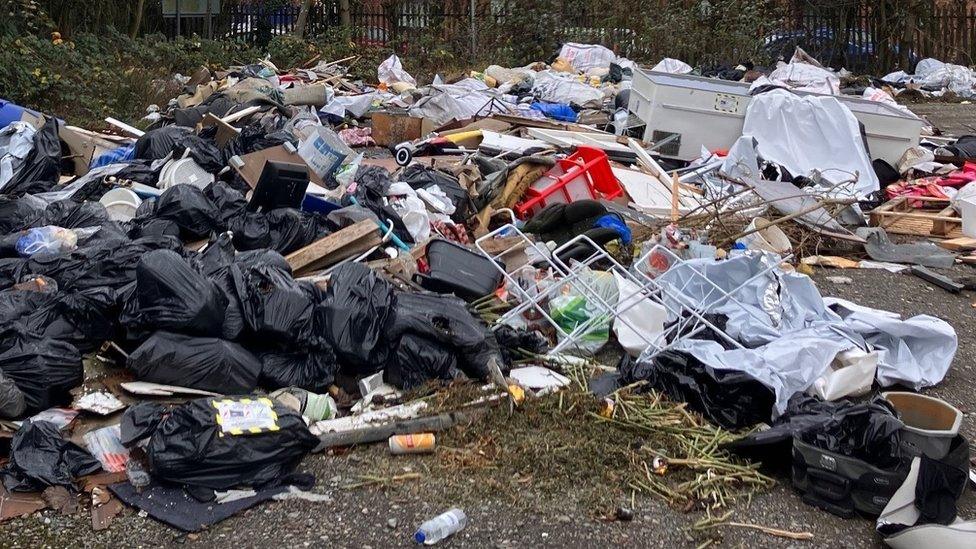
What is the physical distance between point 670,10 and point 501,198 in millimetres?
11353

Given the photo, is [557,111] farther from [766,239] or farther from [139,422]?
[139,422]

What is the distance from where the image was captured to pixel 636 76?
412 inches

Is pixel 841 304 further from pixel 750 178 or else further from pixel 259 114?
pixel 259 114

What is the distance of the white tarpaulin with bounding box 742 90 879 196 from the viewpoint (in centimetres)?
941

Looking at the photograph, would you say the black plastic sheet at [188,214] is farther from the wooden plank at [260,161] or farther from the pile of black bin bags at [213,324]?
the wooden plank at [260,161]

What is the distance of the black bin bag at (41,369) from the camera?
13.9 feet

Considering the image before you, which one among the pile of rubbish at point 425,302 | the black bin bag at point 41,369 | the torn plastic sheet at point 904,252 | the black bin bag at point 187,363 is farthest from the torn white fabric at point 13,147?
the torn plastic sheet at point 904,252

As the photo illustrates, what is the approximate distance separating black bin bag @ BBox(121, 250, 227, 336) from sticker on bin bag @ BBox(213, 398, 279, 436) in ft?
1.80

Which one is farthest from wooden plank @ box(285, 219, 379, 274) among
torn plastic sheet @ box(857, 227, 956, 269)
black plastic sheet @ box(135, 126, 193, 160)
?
torn plastic sheet @ box(857, 227, 956, 269)

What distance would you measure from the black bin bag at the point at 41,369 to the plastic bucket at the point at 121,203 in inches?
98.0

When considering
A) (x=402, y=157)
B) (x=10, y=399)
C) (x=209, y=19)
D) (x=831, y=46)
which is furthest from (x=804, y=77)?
(x=10, y=399)

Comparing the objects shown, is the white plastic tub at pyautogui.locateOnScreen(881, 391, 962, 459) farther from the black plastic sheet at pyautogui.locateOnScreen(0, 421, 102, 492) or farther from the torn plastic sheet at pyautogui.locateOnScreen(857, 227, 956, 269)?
the torn plastic sheet at pyautogui.locateOnScreen(857, 227, 956, 269)

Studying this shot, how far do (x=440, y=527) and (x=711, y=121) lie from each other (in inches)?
277

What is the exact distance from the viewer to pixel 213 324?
4496 mm
